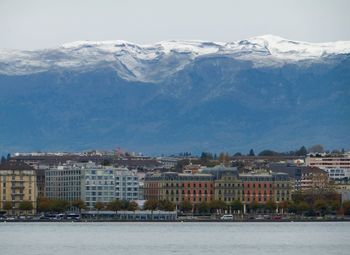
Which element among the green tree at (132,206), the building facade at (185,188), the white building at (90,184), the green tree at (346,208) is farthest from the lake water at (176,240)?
the white building at (90,184)

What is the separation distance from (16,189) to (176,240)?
59.5 metres

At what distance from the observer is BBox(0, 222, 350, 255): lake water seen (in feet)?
307

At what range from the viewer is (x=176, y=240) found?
107m

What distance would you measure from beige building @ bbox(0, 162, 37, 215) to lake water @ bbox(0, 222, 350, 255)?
30.4 meters

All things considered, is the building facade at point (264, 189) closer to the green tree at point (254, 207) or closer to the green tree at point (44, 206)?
the green tree at point (254, 207)

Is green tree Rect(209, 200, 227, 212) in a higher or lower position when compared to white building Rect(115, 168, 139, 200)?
lower

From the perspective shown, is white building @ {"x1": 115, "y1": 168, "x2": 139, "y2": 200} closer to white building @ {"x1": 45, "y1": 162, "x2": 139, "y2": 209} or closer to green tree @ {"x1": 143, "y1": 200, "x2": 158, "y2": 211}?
white building @ {"x1": 45, "y1": 162, "x2": 139, "y2": 209}

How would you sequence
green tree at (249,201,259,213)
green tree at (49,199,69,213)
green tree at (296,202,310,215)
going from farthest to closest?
green tree at (249,201,259,213), green tree at (296,202,310,215), green tree at (49,199,69,213)

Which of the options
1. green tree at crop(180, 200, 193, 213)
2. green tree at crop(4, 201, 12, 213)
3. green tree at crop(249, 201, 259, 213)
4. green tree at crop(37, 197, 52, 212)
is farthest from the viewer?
green tree at crop(249, 201, 259, 213)

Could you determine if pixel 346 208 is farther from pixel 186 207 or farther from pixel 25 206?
pixel 25 206

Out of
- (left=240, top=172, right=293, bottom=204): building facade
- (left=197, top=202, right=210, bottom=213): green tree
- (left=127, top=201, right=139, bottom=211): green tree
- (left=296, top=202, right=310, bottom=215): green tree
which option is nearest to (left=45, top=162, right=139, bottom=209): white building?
(left=127, top=201, right=139, bottom=211): green tree

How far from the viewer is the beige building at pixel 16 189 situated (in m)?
164

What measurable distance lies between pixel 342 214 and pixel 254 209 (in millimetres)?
9784

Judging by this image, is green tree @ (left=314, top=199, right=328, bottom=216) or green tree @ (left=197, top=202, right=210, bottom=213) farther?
green tree @ (left=197, top=202, right=210, bottom=213)
